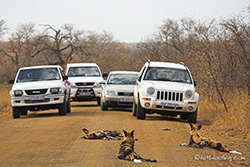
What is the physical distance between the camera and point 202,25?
17922 millimetres

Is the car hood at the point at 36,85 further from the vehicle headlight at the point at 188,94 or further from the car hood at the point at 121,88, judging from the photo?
the vehicle headlight at the point at 188,94

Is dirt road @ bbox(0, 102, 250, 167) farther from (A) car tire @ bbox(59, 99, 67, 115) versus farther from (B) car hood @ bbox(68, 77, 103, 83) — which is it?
(B) car hood @ bbox(68, 77, 103, 83)

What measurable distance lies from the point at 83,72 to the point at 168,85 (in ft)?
29.2

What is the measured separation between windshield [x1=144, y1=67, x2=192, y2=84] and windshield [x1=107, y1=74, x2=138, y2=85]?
357 cm

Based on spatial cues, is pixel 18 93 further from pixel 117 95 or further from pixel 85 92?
pixel 85 92

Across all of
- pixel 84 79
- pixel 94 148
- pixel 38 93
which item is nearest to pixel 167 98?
pixel 38 93

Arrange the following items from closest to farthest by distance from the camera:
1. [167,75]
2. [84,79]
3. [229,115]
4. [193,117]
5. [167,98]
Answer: [229,115] < [167,98] < [193,117] < [167,75] < [84,79]

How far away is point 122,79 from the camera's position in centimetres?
1800

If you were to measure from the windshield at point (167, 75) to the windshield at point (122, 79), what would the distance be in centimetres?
357

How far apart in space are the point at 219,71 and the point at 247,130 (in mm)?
6108

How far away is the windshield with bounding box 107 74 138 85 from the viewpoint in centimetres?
1783

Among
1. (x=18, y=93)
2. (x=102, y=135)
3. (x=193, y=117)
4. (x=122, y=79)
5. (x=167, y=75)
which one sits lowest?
(x=193, y=117)

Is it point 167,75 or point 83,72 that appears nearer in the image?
point 167,75

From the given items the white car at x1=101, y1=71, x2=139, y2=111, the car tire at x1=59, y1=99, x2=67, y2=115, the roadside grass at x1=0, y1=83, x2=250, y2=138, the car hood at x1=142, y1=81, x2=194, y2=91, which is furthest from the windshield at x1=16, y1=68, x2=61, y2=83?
the roadside grass at x1=0, y1=83, x2=250, y2=138
